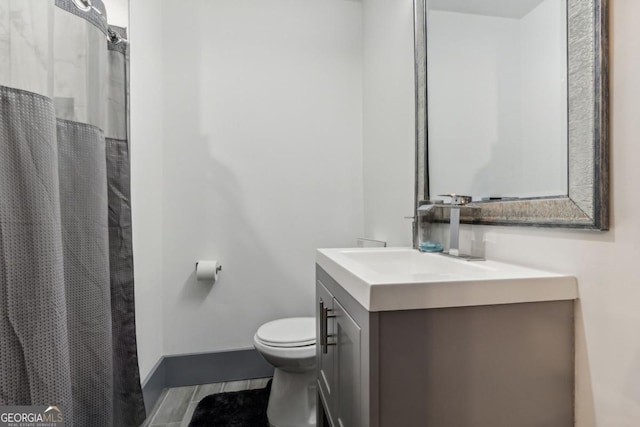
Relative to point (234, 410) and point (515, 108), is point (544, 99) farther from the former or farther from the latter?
point (234, 410)

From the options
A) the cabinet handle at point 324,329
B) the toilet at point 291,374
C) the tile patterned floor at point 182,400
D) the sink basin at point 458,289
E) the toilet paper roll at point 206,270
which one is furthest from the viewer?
the toilet paper roll at point 206,270

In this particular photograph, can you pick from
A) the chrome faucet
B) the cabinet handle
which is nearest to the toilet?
the cabinet handle

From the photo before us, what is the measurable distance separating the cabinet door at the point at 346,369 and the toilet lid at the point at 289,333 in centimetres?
58

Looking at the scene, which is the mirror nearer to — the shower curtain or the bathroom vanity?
the bathroom vanity

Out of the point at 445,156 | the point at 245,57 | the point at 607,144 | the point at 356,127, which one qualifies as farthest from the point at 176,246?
the point at 607,144

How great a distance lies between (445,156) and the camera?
3.72 feet

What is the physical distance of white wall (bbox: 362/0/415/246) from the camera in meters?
1.37

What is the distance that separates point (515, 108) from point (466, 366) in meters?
0.69

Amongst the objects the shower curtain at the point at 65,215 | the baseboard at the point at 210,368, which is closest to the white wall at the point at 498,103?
the shower curtain at the point at 65,215

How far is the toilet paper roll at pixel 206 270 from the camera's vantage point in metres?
1.71

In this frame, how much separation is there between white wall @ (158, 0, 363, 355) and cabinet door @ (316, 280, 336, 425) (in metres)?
0.88

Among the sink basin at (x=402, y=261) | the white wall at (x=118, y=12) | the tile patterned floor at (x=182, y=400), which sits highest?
the white wall at (x=118, y=12)

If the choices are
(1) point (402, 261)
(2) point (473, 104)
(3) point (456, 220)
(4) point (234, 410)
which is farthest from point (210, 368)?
(2) point (473, 104)

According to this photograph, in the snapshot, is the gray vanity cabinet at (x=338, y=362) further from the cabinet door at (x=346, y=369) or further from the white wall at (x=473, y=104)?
the white wall at (x=473, y=104)
